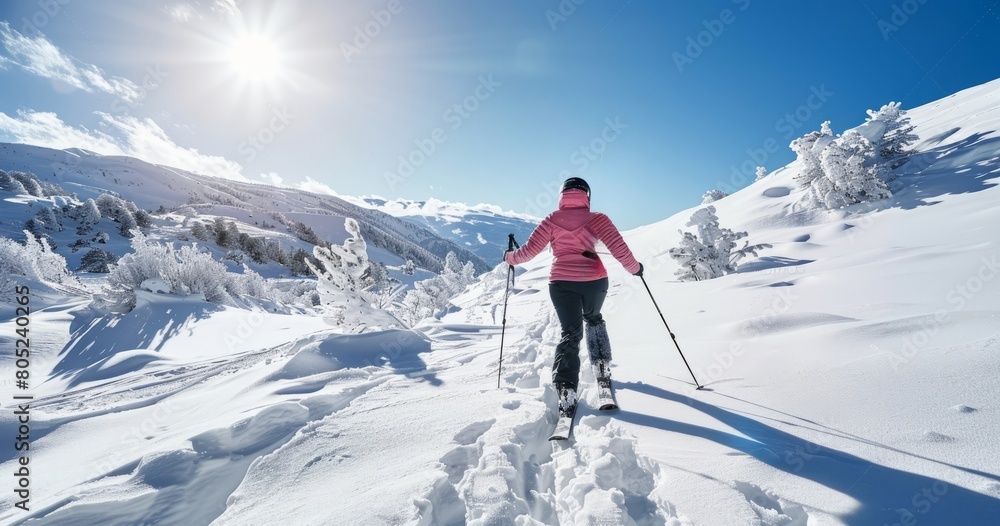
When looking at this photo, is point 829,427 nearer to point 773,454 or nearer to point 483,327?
point 773,454

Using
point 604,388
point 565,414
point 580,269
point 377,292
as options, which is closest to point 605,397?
point 604,388

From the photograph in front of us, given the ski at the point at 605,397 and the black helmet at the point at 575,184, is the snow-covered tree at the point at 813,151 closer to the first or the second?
the black helmet at the point at 575,184

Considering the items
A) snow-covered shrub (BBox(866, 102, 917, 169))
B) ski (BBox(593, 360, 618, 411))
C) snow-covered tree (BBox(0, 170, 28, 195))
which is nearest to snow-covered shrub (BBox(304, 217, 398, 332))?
ski (BBox(593, 360, 618, 411))

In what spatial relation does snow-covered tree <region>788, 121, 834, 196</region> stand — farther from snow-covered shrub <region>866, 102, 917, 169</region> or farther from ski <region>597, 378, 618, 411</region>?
ski <region>597, 378, 618, 411</region>

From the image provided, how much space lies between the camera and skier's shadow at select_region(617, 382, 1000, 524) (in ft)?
4.47

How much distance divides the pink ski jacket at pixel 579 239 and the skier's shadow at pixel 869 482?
1.46 m

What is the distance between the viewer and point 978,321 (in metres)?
2.82

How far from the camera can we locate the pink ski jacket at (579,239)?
10.6 ft

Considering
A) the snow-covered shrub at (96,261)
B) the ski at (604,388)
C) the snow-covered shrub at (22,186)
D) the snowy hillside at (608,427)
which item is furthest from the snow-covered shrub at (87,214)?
the ski at (604,388)

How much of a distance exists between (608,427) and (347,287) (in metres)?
7.57

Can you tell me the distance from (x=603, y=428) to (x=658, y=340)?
2.87 meters

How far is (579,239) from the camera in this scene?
128 inches

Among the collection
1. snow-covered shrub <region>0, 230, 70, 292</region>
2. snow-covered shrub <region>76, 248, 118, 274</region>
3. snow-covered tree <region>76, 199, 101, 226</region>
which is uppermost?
snow-covered tree <region>76, 199, 101, 226</region>

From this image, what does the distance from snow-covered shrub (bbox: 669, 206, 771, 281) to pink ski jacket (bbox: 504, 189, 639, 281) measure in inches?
347
